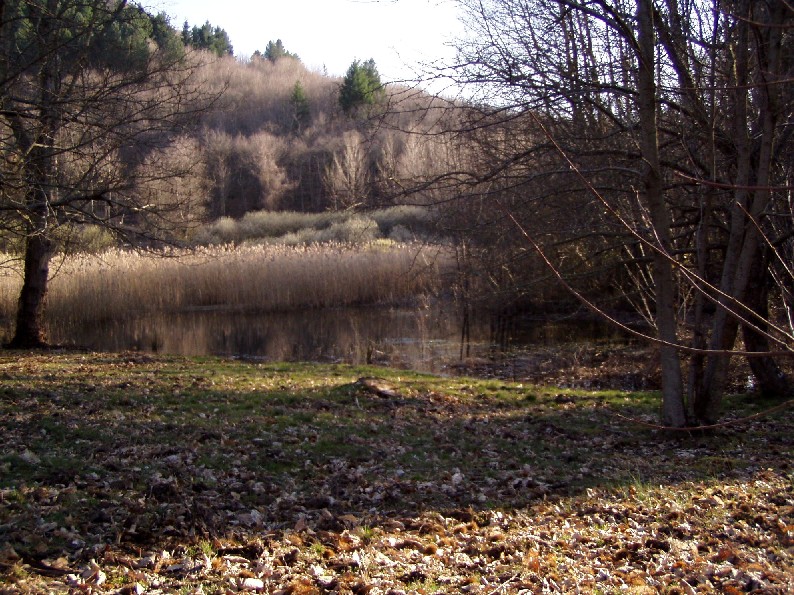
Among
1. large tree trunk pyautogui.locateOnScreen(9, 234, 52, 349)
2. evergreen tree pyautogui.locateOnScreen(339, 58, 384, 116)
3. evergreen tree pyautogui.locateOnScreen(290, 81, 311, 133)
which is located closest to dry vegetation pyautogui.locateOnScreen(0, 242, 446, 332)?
large tree trunk pyautogui.locateOnScreen(9, 234, 52, 349)

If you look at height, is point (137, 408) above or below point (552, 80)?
below

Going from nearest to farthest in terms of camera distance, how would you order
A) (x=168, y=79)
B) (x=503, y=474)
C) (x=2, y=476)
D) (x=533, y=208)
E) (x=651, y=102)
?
(x=2, y=476)
(x=503, y=474)
(x=651, y=102)
(x=533, y=208)
(x=168, y=79)

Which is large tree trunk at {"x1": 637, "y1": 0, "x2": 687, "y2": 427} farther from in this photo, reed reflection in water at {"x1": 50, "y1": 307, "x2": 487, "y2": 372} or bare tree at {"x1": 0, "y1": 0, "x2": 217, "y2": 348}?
reed reflection in water at {"x1": 50, "y1": 307, "x2": 487, "y2": 372}

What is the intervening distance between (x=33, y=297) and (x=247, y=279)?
29.4ft

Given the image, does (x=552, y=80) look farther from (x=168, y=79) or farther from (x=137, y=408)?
(x=168, y=79)

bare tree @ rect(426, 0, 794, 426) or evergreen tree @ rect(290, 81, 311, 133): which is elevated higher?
evergreen tree @ rect(290, 81, 311, 133)

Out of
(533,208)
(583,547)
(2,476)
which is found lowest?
(583,547)

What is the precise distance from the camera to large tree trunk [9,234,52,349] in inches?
510

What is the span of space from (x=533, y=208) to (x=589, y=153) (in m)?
2.24

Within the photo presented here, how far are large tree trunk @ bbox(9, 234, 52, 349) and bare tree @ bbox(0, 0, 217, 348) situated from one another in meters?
0.66

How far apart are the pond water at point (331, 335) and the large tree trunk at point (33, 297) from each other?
254cm

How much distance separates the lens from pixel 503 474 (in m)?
6.00

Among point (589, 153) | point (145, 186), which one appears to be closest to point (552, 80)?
point (589, 153)

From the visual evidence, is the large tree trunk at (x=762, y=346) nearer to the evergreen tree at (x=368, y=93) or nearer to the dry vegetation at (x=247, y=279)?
the evergreen tree at (x=368, y=93)
